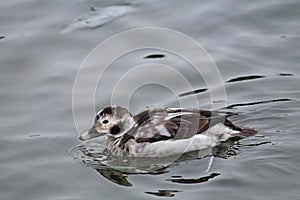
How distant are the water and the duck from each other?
211 mm

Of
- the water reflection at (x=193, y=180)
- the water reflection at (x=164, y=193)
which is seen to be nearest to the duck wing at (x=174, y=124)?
the water reflection at (x=193, y=180)

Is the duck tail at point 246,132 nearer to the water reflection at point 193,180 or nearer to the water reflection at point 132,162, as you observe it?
the water reflection at point 132,162

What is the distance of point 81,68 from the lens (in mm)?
12211

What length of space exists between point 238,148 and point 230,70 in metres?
2.60

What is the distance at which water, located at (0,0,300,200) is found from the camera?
28.4 feet

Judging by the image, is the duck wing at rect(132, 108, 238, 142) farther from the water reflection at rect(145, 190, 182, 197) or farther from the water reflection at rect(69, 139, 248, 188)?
the water reflection at rect(145, 190, 182, 197)

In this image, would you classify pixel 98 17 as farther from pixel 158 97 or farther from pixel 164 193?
pixel 164 193

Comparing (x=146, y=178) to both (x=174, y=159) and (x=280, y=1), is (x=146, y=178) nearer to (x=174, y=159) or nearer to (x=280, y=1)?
(x=174, y=159)

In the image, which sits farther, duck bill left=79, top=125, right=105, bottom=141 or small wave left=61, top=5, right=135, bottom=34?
small wave left=61, top=5, right=135, bottom=34

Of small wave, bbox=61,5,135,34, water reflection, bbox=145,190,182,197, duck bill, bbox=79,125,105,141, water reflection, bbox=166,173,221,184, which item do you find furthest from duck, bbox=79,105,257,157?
small wave, bbox=61,5,135,34

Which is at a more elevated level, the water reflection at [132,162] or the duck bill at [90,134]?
the duck bill at [90,134]

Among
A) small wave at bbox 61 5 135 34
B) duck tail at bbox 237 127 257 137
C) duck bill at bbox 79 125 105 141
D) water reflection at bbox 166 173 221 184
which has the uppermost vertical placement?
small wave at bbox 61 5 135 34

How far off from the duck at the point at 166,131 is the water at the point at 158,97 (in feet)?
0.69

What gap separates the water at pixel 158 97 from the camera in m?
8.66
